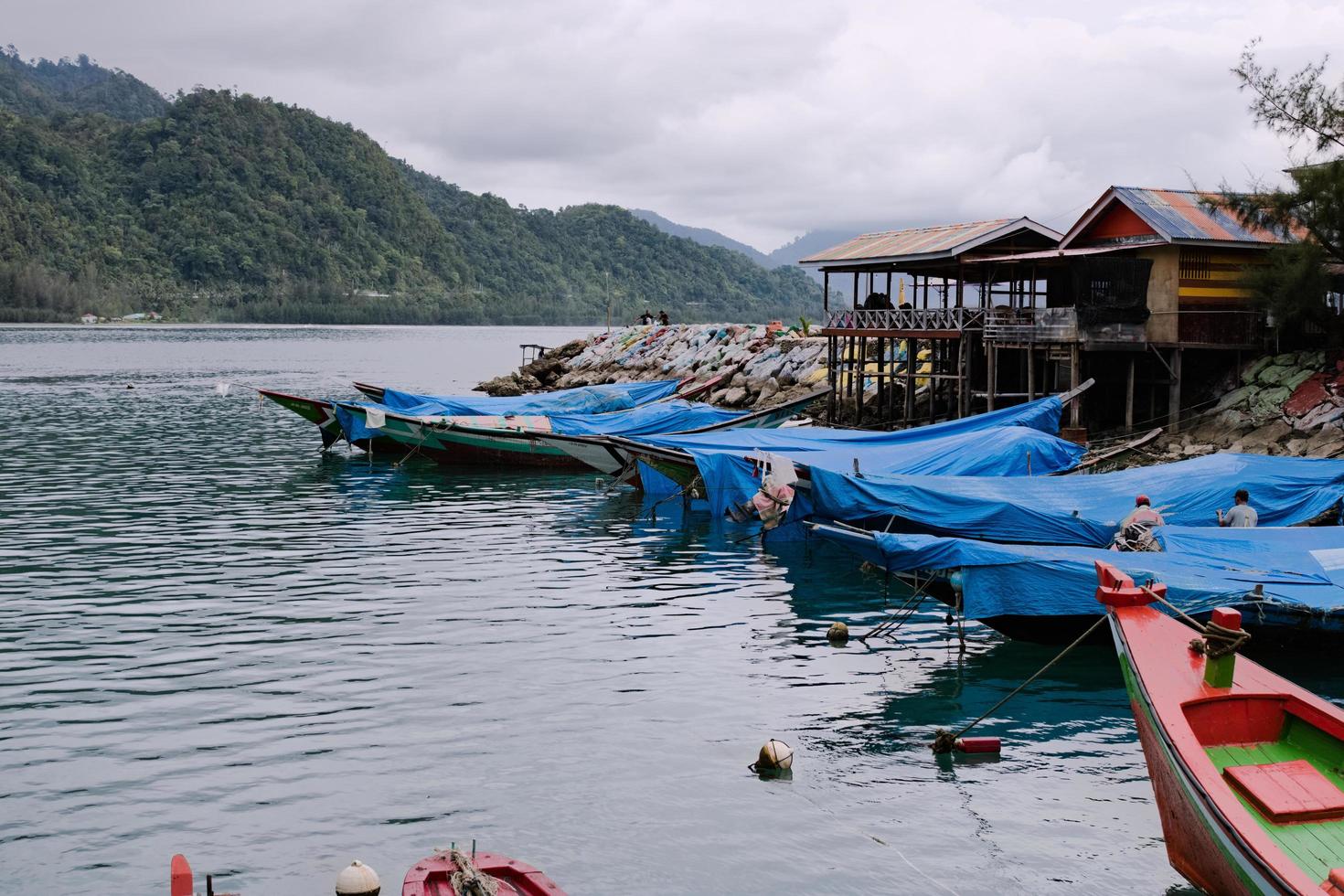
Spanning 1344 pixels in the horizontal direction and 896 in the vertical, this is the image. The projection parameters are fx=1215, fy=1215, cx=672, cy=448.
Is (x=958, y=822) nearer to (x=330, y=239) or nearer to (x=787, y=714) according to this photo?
(x=787, y=714)

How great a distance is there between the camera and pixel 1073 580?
1590cm

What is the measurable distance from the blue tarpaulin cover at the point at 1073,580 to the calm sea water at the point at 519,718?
1137mm

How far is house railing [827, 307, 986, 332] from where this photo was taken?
36469mm

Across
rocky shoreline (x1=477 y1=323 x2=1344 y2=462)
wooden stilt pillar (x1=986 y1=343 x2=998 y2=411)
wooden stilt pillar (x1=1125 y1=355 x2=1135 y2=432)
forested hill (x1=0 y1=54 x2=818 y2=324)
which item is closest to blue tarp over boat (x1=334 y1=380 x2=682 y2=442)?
rocky shoreline (x1=477 y1=323 x2=1344 y2=462)

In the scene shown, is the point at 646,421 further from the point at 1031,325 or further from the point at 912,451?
the point at 912,451

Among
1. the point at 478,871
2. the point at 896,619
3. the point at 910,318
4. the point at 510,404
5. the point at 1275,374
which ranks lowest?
the point at 896,619

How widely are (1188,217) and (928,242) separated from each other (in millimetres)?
8024

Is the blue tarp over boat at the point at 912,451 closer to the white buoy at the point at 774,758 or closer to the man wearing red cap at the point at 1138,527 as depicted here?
the man wearing red cap at the point at 1138,527

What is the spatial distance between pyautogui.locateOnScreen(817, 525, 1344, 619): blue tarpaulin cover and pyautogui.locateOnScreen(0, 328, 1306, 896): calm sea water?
3.73 ft

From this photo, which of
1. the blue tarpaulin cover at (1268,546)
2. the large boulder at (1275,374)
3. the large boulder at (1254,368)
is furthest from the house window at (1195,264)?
the blue tarpaulin cover at (1268,546)

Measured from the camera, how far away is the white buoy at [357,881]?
977 centimetres

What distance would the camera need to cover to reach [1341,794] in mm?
9688

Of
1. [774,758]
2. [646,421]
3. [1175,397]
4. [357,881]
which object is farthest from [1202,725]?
[646,421]

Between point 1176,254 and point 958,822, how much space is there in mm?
24051
